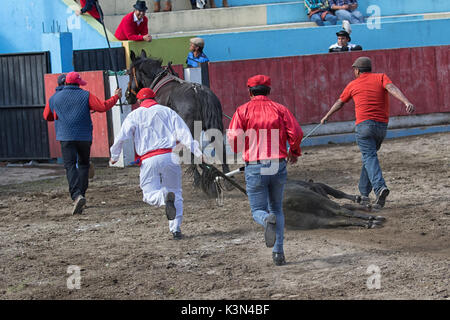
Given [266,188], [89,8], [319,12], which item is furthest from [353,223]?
[319,12]

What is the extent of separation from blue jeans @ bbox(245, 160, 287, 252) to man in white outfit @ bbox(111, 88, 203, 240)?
1332mm

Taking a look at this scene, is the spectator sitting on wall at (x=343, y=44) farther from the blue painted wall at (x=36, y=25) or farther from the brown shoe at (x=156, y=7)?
the brown shoe at (x=156, y=7)

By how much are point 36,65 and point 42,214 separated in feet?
18.7

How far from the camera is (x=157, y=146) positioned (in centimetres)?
790

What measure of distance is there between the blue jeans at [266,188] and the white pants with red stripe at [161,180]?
57.3 inches

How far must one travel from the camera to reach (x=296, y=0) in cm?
2008

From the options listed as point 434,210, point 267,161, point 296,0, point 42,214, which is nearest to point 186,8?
point 296,0

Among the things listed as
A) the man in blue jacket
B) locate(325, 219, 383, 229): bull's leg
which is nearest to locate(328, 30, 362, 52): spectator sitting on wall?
the man in blue jacket

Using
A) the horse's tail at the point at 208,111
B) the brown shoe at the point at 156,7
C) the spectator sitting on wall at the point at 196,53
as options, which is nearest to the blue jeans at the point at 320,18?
the brown shoe at the point at 156,7

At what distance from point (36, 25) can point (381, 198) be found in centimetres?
1047

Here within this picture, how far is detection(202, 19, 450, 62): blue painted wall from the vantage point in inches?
696

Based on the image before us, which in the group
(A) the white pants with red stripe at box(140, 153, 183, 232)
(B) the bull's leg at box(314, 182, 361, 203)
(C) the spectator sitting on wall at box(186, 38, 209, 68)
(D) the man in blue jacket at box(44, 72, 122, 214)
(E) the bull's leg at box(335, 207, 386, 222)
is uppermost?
(C) the spectator sitting on wall at box(186, 38, 209, 68)

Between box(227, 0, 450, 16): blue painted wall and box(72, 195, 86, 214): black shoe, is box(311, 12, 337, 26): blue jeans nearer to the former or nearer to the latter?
box(227, 0, 450, 16): blue painted wall

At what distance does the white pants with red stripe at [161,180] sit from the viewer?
7.89 meters
